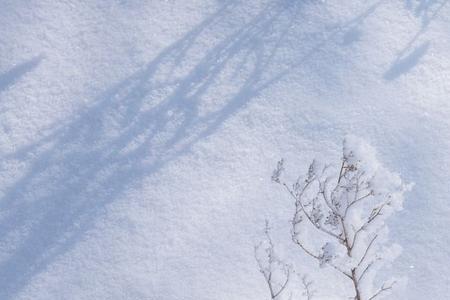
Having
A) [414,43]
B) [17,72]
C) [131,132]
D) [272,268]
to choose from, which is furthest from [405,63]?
[17,72]

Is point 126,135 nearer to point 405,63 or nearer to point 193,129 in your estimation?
point 193,129

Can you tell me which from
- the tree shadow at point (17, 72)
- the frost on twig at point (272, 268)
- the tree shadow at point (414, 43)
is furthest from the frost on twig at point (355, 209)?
the tree shadow at point (17, 72)

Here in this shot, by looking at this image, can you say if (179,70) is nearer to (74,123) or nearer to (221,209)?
(74,123)

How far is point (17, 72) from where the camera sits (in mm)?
15500

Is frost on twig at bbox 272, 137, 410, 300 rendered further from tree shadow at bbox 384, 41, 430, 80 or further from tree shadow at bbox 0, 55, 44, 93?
tree shadow at bbox 0, 55, 44, 93

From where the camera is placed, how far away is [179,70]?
50.9 feet

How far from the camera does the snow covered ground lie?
44.8ft

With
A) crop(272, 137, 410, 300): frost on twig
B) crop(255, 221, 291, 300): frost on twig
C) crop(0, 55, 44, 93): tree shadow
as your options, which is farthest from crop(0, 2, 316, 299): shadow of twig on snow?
crop(272, 137, 410, 300): frost on twig

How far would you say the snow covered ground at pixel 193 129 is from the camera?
44.8 ft

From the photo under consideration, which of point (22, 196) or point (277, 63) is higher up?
point (277, 63)

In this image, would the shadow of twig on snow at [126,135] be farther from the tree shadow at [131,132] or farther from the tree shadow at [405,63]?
the tree shadow at [405,63]

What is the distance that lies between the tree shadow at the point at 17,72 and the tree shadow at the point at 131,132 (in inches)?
77.3

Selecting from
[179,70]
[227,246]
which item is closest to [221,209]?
[227,246]

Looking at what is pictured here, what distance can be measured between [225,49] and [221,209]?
4868 mm
